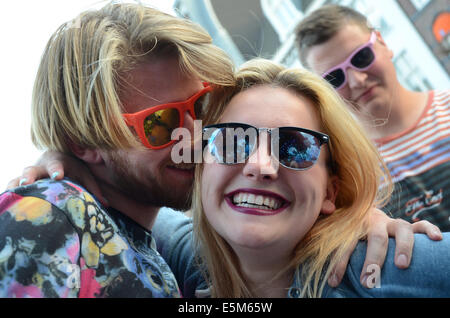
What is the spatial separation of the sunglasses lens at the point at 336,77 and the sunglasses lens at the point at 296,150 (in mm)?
1361

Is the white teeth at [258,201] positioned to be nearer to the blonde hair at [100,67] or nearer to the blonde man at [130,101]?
the blonde man at [130,101]

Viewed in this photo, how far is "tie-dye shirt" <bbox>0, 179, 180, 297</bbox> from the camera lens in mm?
1055

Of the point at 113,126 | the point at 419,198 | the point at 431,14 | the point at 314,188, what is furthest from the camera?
the point at 431,14

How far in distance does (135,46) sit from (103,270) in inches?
36.6

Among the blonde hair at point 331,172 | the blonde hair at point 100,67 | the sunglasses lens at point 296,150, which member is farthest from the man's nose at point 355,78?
the sunglasses lens at point 296,150

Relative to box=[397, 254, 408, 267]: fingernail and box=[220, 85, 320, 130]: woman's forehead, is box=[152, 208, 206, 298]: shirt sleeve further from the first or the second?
box=[397, 254, 408, 267]: fingernail

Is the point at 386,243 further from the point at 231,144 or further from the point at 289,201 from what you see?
the point at 231,144

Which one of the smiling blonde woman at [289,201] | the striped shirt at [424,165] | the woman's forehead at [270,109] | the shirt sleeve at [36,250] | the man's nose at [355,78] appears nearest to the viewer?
the shirt sleeve at [36,250]

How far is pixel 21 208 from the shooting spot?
1144 millimetres

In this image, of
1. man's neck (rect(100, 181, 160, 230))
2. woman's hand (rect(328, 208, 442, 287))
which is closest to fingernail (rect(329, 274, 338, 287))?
woman's hand (rect(328, 208, 442, 287))

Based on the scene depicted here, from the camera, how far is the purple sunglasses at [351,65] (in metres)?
2.58

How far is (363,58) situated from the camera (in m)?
2.61
